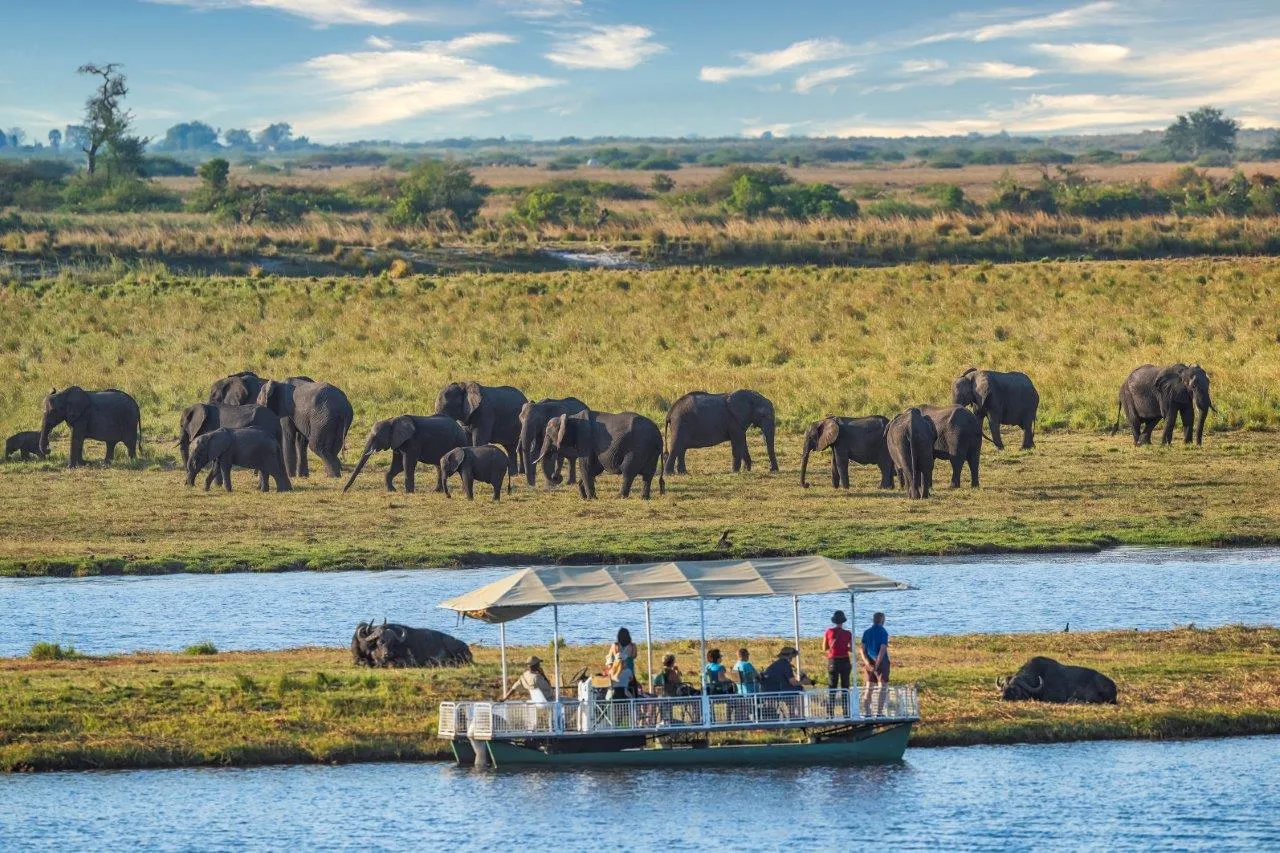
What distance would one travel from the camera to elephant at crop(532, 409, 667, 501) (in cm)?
4406

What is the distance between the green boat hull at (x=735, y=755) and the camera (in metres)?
23.9

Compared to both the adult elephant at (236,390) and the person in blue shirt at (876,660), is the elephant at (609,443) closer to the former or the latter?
the adult elephant at (236,390)

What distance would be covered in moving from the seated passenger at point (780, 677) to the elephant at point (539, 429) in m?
22.2

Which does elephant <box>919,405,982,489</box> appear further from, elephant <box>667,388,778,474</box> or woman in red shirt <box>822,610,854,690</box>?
woman in red shirt <box>822,610,854,690</box>

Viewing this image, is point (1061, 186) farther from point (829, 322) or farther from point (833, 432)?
point (833, 432)

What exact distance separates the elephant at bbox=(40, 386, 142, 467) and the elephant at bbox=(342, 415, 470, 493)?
6.59 meters

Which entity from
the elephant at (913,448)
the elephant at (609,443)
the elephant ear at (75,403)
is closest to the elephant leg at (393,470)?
the elephant at (609,443)

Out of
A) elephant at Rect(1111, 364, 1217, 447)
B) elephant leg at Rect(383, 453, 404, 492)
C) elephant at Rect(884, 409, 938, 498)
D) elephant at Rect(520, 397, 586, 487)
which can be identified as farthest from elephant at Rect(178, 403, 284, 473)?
elephant at Rect(1111, 364, 1217, 447)

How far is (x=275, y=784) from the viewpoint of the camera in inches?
930

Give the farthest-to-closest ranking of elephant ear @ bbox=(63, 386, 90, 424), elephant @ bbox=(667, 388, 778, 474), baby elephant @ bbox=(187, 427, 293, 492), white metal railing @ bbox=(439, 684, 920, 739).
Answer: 1. elephant ear @ bbox=(63, 386, 90, 424)
2. elephant @ bbox=(667, 388, 778, 474)
3. baby elephant @ bbox=(187, 427, 293, 492)
4. white metal railing @ bbox=(439, 684, 920, 739)

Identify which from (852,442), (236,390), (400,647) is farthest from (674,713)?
(236,390)

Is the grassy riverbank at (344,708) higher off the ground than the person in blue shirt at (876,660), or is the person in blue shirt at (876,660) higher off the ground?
the person in blue shirt at (876,660)

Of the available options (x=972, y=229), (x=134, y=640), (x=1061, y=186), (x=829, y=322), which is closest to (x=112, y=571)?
(x=134, y=640)

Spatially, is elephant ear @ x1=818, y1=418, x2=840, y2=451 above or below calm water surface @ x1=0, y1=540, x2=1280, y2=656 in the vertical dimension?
above
